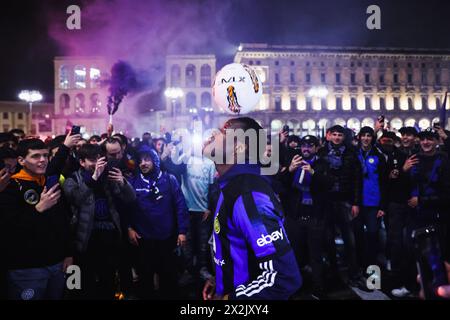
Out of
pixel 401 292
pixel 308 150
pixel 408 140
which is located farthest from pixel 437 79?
pixel 401 292

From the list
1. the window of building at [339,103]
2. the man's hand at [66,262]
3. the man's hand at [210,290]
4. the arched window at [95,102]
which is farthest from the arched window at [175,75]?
the man's hand at [210,290]

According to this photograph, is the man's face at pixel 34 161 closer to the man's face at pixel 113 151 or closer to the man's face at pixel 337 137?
the man's face at pixel 113 151

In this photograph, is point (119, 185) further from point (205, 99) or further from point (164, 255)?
point (205, 99)

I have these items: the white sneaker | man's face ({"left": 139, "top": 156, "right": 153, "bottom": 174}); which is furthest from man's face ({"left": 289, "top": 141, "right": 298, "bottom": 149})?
man's face ({"left": 139, "top": 156, "right": 153, "bottom": 174})

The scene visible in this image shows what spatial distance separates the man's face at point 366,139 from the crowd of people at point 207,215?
2 centimetres

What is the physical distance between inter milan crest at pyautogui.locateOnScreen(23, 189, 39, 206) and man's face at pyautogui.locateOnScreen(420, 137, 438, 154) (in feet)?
16.2

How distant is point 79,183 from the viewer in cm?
436

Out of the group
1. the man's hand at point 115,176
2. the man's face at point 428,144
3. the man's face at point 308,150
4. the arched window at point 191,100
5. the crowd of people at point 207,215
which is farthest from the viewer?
the arched window at point 191,100

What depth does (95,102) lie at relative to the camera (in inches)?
2463

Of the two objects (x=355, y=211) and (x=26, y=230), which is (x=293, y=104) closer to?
(x=355, y=211)

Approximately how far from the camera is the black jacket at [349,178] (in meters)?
5.70

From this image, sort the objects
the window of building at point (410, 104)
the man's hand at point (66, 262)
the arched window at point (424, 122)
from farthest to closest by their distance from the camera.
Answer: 1. the window of building at point (410, 104)
2. the arched window at point (424, 122)
3. the man's hand at point (66, 262)

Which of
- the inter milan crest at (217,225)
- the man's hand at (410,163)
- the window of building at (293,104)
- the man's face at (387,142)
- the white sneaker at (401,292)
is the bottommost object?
the white sneaker at (401,292)

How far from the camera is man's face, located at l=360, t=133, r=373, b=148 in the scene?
231 inches
